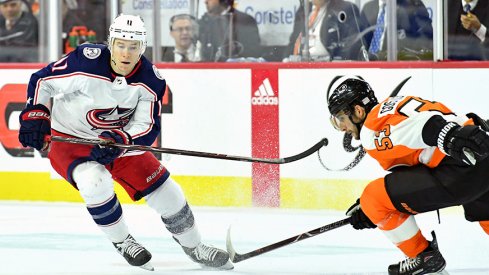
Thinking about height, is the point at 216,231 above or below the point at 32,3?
below

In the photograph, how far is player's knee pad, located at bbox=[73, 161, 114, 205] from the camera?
4.10 meters

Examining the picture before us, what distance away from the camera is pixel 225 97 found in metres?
6.30

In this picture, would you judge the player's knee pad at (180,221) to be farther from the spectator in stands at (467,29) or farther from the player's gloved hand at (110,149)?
the spectator in stands at (467,29)

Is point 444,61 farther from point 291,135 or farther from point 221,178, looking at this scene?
point 221,178

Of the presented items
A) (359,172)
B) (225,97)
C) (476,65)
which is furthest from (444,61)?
(225,97)

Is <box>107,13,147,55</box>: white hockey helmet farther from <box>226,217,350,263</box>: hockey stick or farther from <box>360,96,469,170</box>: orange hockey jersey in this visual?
<box>360,96,469,170</box>: orange hockey jersey

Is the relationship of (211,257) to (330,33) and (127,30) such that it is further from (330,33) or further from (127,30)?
(330,33)

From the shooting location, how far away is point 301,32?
626 centimetres

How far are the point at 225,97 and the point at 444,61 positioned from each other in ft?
4.11

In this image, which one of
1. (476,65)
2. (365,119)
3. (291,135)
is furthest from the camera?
(291,135)

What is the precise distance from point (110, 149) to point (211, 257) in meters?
0.59

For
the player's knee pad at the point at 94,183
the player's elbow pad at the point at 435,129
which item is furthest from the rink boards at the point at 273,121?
the player's elbow pad at the point at 435,129

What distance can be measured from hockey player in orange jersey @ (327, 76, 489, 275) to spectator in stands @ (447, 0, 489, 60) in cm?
219

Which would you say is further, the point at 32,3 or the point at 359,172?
the point at 32,3
